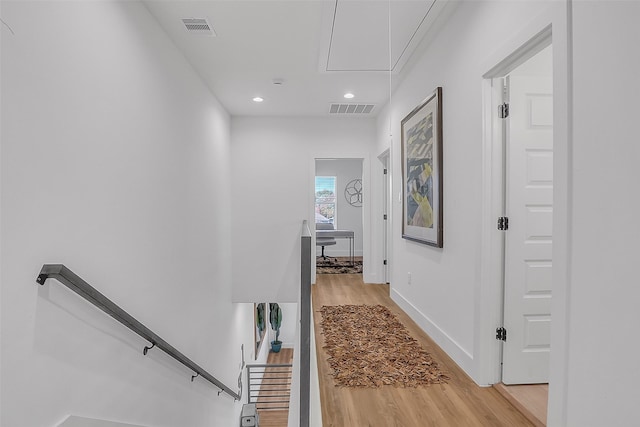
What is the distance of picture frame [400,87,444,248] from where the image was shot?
2799mm

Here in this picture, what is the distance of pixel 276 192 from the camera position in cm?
561

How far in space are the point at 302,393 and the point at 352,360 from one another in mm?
1441

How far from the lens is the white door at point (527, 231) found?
2137 mm

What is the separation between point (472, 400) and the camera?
2059mm

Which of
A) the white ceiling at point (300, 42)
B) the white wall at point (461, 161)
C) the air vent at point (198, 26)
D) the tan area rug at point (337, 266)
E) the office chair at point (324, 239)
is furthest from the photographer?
the office chair at point (324, 239)

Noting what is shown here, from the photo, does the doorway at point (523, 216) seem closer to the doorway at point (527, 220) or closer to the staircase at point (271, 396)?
the doorway at point (527, 220)

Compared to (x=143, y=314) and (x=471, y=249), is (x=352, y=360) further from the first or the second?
(x=143, y=314)

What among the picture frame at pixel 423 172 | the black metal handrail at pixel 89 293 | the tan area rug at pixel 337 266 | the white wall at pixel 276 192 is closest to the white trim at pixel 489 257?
the picture frame at pixel 423 172

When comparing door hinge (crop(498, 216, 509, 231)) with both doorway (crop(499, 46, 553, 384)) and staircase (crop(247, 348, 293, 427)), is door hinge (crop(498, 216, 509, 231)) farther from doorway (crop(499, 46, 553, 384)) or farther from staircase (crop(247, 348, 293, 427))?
staircase (crop(247, 348, 293, 427))

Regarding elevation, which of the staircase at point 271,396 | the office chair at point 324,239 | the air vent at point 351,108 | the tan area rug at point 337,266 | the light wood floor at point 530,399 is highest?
the air vent at point 351,108

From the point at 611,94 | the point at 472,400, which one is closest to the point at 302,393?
the point at 472,400

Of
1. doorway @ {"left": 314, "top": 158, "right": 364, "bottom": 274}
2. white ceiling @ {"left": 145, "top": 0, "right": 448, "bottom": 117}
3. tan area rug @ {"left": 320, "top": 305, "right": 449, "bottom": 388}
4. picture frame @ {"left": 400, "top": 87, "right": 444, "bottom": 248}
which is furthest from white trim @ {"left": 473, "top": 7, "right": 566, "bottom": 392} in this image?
doorway @ {"left": 314, "top": 158, "right": 364, "bottom": 274}

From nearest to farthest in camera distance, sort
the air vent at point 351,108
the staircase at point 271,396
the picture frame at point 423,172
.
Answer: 1. the picture frame at point 423,172
2. the air vent at point 351,108
3. the staircase at point 271,396

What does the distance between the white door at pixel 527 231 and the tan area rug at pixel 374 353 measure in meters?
0.52
